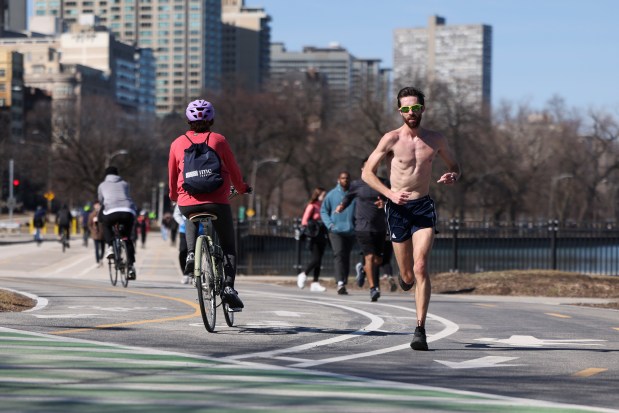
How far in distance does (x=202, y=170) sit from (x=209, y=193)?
0.24 m

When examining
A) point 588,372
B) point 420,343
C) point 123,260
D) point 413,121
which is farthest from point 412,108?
point 123,260

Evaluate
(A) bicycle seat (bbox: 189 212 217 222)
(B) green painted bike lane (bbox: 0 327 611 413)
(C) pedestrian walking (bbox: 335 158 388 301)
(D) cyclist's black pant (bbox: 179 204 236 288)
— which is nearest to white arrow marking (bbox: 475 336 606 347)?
(D) cyclist's black pant (bbox: 179 204 236 288)

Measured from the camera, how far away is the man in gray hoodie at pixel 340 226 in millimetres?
21569

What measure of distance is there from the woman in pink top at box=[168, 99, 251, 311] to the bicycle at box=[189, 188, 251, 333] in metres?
0.05

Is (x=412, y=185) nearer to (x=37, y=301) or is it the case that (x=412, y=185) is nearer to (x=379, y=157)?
(x=379, y=157)

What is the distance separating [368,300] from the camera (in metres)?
19.2

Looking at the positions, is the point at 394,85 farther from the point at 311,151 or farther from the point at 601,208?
the point at 601,208

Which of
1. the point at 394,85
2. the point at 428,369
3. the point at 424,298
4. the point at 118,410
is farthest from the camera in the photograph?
the point at 394,85

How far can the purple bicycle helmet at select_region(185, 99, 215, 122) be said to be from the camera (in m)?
11.9

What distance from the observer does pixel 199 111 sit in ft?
39.0

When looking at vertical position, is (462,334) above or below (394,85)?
below

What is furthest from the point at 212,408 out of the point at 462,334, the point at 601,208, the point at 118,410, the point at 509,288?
the point at 601,208

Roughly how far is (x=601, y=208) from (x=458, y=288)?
3847 inches

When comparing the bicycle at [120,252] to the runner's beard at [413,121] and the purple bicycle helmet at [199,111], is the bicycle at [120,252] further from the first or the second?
the runner's beard at [413,121]
